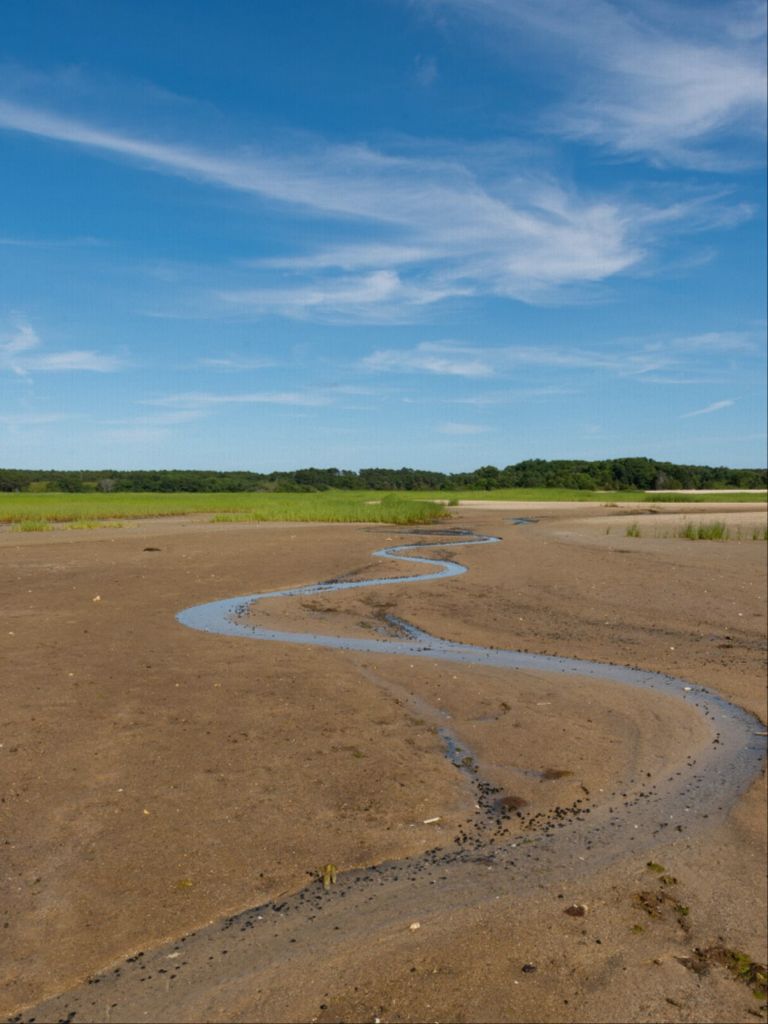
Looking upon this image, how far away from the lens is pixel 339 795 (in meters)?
7.72

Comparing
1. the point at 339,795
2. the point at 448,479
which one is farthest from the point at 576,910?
the point at 448,479

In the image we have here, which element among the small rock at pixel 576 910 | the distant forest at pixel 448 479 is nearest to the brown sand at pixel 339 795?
the small rock at pixel 576 910

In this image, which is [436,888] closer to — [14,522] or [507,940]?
[507,940]

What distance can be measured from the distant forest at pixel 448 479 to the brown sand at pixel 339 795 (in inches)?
4120

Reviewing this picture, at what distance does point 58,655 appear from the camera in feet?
40.5

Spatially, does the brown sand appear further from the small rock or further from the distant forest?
the distant forest

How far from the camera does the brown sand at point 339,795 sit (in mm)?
5262

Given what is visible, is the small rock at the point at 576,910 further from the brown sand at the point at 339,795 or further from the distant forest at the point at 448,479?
the distant forest at the point at 448,479

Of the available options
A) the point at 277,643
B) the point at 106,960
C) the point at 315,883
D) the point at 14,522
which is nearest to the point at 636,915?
the point at 315,883

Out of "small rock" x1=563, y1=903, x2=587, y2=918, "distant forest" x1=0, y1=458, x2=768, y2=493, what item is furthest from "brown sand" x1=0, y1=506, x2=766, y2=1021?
"distant forest" x1=0, y1=458, x2=768, y2=493

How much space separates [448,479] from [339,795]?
158652 mm

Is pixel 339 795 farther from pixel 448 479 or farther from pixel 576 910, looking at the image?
pixel 448 479

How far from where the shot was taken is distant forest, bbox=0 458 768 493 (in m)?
120

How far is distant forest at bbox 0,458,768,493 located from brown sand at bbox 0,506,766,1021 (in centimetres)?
10464
